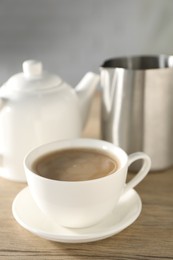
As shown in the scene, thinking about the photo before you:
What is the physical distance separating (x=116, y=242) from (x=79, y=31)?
2.28 feet

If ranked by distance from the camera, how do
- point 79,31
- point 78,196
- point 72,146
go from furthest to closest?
point 79,31
point 72,146
point 78,196

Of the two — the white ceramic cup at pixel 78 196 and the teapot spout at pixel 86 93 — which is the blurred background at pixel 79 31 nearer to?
the teapot spout at pixel 86 93

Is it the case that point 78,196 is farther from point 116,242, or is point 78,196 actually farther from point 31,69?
point 31,69

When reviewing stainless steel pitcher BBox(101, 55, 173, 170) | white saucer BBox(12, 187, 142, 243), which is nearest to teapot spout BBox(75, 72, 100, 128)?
stainless steel pitcher BBox(101, 55, 173, 170)

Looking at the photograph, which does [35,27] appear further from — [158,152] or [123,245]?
[123,245]

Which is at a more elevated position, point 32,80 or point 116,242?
point 32,80

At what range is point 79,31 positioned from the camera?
1.06 m

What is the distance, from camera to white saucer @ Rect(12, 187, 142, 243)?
1.56 feet

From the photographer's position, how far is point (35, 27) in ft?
3.52

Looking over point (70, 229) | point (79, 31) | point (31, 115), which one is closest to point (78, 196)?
point (70, 229)

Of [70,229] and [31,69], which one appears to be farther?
[31,69]

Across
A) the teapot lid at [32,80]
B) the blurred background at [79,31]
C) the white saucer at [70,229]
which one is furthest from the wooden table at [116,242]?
the blurred background at [79,31]

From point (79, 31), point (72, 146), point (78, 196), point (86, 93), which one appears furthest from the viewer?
point (79, 31)

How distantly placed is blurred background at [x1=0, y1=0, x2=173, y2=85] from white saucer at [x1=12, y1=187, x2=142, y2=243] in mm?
586
